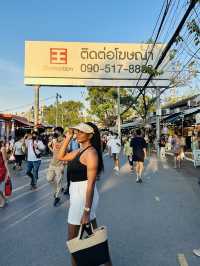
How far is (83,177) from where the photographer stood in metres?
3.68

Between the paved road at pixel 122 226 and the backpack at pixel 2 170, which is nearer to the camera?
the paved road at pixel 122 226

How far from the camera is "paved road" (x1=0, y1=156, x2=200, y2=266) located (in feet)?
15.1

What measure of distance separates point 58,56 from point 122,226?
2219 cm

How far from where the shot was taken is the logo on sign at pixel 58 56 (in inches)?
1050

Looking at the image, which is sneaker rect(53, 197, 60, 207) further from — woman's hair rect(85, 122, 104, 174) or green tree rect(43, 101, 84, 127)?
green tree rect(43, 101, 84, 127)

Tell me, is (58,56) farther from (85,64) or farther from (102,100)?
(102,100)

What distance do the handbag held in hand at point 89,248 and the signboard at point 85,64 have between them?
23330mm

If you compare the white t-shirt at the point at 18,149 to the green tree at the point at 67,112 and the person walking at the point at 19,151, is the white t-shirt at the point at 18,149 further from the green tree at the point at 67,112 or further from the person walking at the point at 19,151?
the green tree at the point at 67,112

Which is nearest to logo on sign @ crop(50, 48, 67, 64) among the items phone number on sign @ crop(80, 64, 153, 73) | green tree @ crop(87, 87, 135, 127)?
phone number on sign @ crop(80, 64, 153, 73)

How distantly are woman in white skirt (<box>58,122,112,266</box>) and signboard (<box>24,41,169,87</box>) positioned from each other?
22.8m

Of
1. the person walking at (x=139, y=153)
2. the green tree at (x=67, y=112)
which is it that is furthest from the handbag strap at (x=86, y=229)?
the green tree at (x=67, y=112)

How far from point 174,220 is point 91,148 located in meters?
3.37

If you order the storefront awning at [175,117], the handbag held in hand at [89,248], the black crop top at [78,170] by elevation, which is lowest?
the handbag held in hand at [89,248]

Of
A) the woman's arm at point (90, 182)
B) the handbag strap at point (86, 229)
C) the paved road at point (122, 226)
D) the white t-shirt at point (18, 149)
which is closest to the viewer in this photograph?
the handbag strap at point (86, 229)
